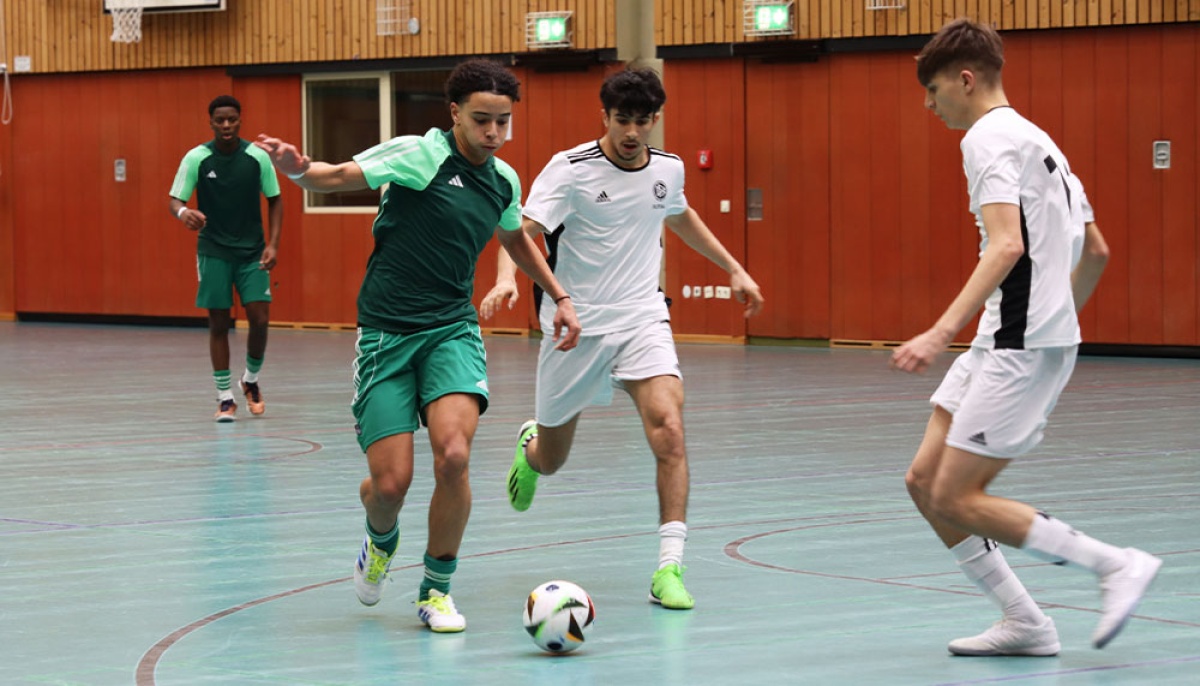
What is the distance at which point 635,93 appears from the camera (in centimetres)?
713

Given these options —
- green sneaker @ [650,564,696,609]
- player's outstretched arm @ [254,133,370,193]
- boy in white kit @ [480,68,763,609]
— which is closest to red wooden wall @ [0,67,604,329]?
boy in white kit @ [480,68,763,609]

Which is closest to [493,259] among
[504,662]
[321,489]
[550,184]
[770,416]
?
[770,416]

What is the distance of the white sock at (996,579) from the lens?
222 inches

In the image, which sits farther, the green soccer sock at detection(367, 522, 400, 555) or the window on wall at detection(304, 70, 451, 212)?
the window on wall at detection(304, 70, 451, 212)

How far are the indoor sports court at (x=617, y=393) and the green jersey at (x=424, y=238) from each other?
0.16m

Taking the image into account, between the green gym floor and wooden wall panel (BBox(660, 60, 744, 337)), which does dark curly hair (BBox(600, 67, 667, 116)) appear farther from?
wooden wall panel (BBox(660, 60, 744, 337))

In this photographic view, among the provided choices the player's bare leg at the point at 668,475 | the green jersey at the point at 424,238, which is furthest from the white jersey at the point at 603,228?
the green jersey at the point at 424,238

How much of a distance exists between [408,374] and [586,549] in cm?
168

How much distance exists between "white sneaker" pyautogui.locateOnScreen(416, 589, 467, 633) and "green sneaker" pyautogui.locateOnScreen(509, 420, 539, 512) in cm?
190

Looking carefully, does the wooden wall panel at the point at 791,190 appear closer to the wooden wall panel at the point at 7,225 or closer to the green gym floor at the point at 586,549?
the green gym floor at the point at 586,549

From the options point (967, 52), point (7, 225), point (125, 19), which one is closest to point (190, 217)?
point (967, 52)

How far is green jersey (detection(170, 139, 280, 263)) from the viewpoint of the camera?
13.4 meters

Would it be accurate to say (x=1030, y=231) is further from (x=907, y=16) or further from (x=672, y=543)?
(x=907, y=16)

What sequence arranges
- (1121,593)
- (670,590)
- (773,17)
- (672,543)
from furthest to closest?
(773,17), (672,543), (670,590), (1121,593)
